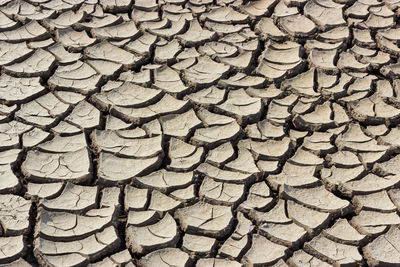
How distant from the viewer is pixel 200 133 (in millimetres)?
2768

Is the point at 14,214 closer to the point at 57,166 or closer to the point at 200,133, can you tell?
the point at 57,166

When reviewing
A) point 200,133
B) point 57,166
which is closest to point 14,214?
point 57,166

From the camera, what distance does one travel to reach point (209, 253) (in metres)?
2.35

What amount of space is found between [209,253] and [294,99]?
827mm

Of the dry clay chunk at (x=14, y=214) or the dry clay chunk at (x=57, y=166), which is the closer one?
the dry clay chunk at (x=14, y=214)

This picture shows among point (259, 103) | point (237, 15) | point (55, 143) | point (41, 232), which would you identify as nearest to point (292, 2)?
point (237, 15)

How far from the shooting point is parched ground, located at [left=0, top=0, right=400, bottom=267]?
2387mm

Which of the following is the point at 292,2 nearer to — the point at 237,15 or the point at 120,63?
the point at 237,15

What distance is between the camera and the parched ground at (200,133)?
239cm

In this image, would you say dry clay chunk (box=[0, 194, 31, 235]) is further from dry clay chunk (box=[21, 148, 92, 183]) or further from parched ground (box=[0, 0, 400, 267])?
dry clay chunk (box=[21, 148, 92, 183])

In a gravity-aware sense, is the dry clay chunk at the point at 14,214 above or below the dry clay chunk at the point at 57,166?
below

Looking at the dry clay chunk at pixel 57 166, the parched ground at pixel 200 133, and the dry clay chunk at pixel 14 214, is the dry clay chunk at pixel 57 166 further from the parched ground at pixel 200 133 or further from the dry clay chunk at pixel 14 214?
the dry clay chunk at pixel 14 214

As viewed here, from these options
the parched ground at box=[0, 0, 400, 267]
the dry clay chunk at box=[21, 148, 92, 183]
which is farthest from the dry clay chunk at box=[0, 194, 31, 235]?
the dry clay chunk at box=[21, 148, 92, 183]

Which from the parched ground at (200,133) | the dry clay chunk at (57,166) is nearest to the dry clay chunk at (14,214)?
the parched ground at (200,133)
